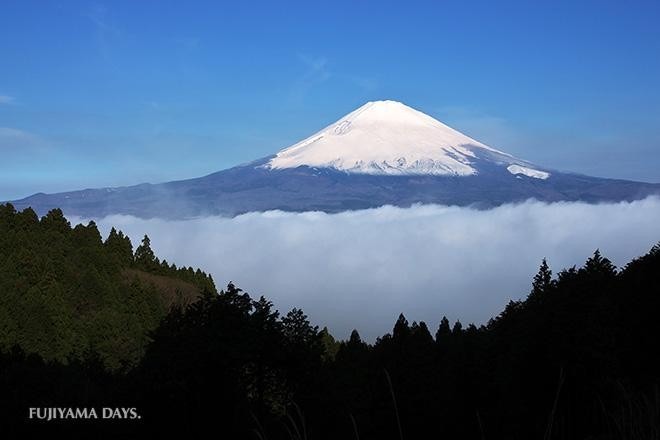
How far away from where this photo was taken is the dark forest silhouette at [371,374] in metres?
26.6

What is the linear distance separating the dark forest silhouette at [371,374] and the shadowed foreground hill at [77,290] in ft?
1.66

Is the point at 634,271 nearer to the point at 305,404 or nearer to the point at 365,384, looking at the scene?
the point at 365,384

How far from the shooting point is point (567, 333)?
1543 inches

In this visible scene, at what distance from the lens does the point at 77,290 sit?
10094 cm

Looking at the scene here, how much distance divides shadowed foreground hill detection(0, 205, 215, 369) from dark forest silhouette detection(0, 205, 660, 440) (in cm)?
51

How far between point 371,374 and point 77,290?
5684cm

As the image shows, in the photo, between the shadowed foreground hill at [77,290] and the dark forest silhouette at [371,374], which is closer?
the dark forest silhouette at [371,374]

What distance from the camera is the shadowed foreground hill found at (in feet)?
253

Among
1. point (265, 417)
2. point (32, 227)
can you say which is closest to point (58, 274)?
point (32, 227)

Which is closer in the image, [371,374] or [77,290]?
[371,374]

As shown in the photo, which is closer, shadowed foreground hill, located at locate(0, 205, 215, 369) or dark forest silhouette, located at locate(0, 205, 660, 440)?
dark forest silhouette, located at locate(0, 205, 660, 440)

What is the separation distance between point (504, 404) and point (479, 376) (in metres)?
12.9

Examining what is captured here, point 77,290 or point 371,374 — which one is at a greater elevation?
point 77,290

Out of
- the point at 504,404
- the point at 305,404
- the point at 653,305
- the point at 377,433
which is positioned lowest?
the point at 377,433
